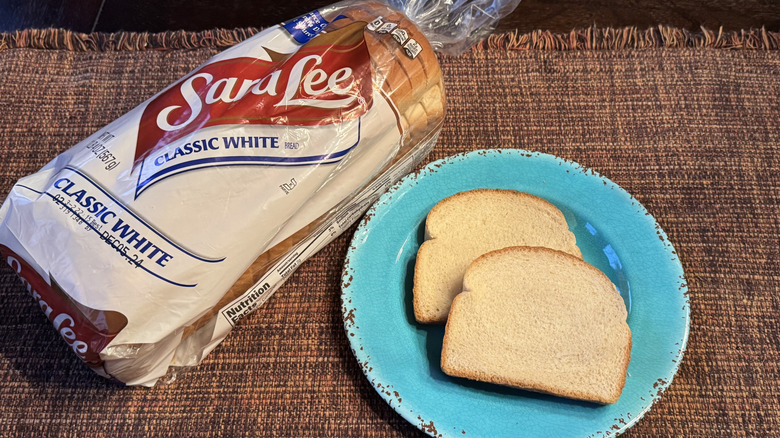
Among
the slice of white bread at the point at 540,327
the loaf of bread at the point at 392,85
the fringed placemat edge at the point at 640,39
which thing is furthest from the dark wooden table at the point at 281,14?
the slice of white bread at the point at 540,327

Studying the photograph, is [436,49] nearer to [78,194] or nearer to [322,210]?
[322,210]

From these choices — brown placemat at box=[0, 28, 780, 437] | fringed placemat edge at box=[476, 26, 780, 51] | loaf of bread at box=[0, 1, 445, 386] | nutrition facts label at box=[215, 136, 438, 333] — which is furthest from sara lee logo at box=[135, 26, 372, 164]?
fringed placemat edge at box=[476, 26, 780, 51]

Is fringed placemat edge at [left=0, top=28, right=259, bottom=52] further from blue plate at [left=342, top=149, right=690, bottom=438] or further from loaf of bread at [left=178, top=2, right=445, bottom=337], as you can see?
blue plate at [left=342, top=149, right=690, bottom=438]

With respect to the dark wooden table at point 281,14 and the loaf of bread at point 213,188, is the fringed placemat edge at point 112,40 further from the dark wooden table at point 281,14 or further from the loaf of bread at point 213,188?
the loaf of bread at point 213,188

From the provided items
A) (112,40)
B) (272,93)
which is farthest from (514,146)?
(112,40)

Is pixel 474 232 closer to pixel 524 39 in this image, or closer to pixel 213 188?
pixel 213 188

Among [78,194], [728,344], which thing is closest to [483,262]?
[728,344]
